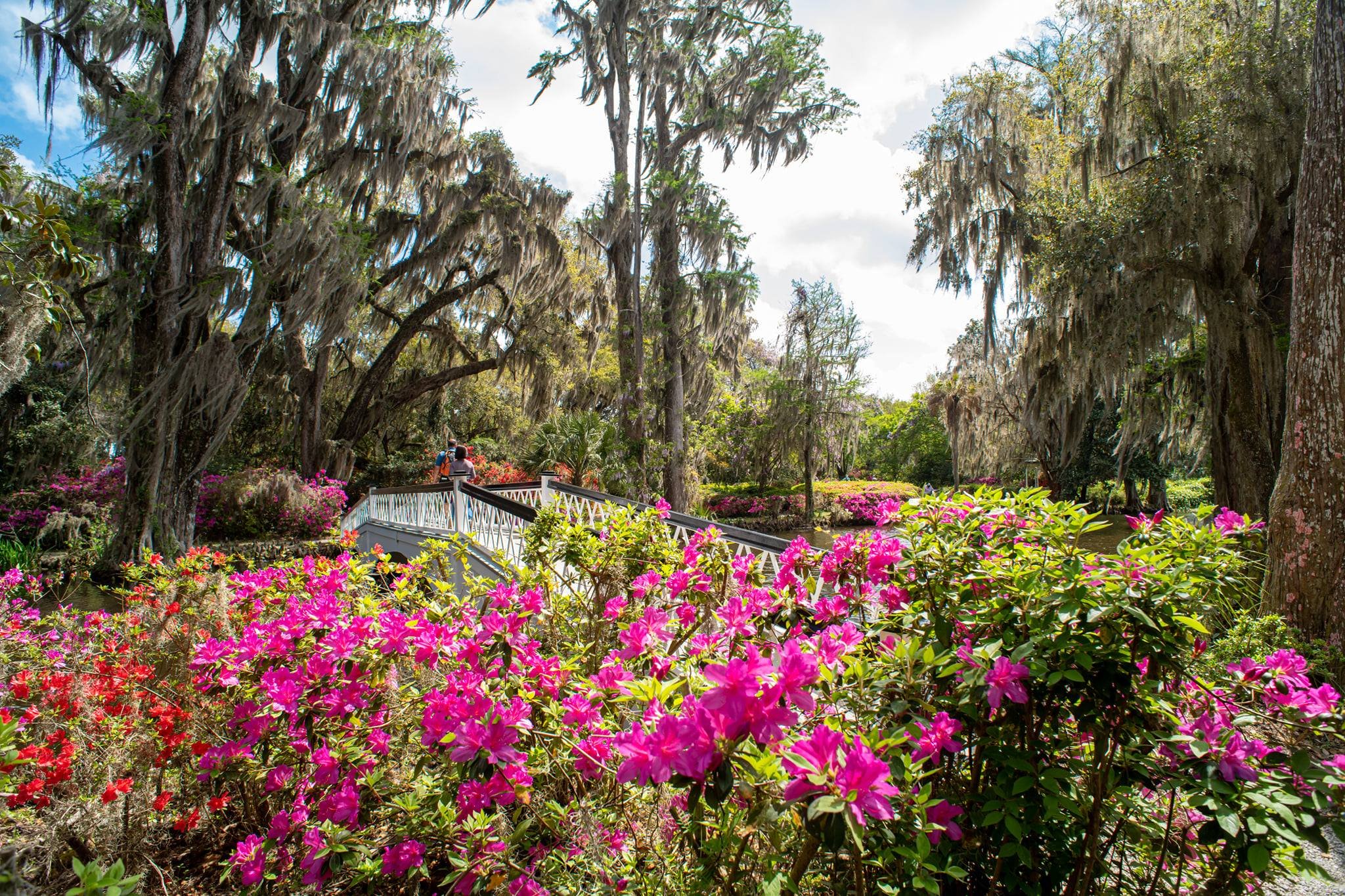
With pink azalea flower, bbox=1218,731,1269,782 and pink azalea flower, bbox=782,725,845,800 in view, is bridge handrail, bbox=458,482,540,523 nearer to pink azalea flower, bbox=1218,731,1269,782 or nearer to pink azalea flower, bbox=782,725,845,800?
pink azalea flower, bbox=782,725,845,800

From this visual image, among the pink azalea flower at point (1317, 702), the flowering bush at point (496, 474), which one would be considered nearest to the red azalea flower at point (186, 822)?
the pink azalea flower at point (1317, 702)

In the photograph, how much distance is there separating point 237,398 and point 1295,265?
43.3 ft

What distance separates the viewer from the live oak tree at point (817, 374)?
22641 mm

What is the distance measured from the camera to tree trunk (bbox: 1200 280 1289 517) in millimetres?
7918

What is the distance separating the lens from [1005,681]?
137cm

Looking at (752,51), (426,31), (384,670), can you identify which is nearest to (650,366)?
(752,51)

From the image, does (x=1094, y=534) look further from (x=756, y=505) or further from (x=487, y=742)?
(x=487, y=742)

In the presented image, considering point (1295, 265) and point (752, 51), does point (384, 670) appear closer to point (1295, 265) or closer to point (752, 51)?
point (1295, 265)

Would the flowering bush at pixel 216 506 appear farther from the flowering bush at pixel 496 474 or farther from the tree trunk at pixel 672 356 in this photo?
the tree trunk at pixel 672 356

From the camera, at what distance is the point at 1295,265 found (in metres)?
4.75

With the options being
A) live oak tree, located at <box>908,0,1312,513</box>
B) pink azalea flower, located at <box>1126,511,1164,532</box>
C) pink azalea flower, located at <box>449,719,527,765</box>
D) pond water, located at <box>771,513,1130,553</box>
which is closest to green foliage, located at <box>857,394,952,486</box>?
pond water, located at <box>771,513,1130,553</box>

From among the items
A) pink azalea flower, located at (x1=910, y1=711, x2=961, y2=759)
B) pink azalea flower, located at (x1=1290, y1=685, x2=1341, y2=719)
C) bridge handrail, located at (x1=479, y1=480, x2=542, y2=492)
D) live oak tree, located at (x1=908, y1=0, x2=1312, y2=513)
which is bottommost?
bridge handrail, located at (x1=479, y1=480, x2=542, y2=492)

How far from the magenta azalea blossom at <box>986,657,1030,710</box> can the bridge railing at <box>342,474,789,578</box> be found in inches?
79.0

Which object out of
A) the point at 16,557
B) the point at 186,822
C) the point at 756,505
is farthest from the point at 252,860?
the point at 756,505
